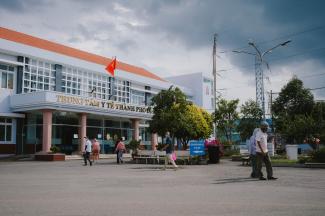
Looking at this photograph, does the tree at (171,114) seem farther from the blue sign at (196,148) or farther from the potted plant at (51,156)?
the potted plant at (51,156)

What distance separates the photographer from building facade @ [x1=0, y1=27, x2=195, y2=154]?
33.8 meters

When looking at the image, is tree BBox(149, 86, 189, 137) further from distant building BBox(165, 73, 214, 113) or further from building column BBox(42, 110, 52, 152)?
distant building BBox(165, 73, 214, 113)

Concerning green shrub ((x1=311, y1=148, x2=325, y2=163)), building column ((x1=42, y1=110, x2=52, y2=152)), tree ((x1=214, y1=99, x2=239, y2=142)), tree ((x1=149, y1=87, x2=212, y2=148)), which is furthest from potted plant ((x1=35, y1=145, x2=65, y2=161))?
tree ((x1=214, y1=99, x2=239, y2=142))

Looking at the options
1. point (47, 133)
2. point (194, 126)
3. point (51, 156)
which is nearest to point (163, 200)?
point (51, 156)

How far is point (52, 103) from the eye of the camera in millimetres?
33062

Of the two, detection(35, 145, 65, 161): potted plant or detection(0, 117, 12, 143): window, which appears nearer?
detection(35, 145, 65, 161): potted plant

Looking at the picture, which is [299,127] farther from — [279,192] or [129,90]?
[279,192]

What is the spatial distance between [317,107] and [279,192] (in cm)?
4943

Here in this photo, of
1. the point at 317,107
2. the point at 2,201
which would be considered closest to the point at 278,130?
the point at 317,107

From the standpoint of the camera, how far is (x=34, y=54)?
36.5 meters

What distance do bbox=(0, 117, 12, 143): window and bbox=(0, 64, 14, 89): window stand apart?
2958 mm

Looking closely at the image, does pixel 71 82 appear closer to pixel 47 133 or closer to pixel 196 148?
pixel 47 133

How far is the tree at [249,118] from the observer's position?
5009cm

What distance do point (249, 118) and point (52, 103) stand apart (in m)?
27.0
